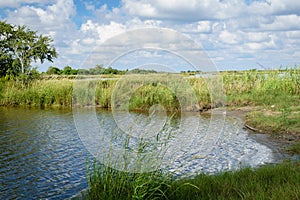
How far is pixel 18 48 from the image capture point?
92.0ft

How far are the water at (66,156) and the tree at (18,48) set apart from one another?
16.2m

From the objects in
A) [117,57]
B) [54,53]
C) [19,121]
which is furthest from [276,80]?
[54,53]

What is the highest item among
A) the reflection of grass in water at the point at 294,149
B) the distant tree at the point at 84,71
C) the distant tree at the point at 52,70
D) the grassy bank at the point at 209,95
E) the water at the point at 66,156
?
the distant tree at the point at 52,70

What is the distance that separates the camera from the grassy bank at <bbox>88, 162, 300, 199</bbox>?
445cm

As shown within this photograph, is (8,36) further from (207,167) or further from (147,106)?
(207,167)

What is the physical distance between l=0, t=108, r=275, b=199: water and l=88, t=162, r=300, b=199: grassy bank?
37cm

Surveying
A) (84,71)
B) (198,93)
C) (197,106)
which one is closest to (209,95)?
(198,93)

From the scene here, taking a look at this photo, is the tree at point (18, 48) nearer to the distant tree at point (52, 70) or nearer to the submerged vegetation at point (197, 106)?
the submerged vegetation at point (197, 106)

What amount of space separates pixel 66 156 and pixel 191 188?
4.41 metres

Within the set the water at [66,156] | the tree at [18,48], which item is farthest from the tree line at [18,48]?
the water at [66,156]

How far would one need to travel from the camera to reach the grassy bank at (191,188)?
445 centimetres

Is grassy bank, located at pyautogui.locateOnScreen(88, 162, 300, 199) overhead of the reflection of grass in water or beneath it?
overhead

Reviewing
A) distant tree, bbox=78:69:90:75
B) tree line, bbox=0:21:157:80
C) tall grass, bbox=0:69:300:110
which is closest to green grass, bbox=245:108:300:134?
tall grass, bbox=0:69:300:110

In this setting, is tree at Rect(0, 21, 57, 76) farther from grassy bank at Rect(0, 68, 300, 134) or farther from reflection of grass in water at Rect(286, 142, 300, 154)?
reflection of grass in water at Rect(286, 142, 300, 154)
